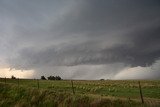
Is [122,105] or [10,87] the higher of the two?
[10,87]

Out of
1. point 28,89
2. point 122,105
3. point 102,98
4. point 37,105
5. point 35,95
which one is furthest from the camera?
point 28,89

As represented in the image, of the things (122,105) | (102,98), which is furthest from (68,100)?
(122,105)

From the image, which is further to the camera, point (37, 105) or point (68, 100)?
point (37, 105)

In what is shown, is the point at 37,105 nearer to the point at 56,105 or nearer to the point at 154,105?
the point at 56,105

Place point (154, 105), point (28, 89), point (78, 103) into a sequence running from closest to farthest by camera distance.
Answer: point (154, 105)
point (78, 103)
point (28, 89)

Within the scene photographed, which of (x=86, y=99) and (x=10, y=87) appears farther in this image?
(x=10, y=87)

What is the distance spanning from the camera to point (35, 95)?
37.1 metres

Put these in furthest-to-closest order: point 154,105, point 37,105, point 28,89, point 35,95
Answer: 1. point 28,89
2. point 35,95
3. point 37,105
4. point 154,105

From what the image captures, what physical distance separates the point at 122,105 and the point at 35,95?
16333mm

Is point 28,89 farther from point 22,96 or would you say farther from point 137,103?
point 137,103

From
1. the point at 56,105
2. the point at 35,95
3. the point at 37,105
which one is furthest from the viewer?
the point at 35,95

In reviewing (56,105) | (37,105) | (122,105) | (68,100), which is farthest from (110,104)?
(37,105)

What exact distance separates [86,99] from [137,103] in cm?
637

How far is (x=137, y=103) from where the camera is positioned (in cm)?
2452
